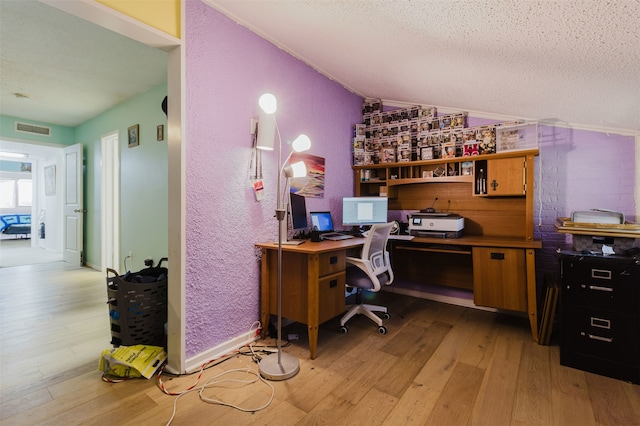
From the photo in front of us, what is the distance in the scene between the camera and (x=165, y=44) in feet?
5.85

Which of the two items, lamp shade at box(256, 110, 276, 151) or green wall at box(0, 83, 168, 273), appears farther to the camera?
green wall at box(0, 83, 168, 273)

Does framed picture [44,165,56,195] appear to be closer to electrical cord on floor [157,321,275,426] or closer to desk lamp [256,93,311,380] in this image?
desk lamp [256,93,311,380]

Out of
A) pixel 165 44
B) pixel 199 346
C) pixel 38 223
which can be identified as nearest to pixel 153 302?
pixel 199 346

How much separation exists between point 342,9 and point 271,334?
8.07 ft

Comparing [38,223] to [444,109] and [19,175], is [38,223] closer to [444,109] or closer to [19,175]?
[19,175]

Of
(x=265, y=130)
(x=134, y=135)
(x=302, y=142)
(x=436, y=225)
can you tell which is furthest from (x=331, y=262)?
(x=134, y=135)

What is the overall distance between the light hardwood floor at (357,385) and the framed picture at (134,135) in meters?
2.11

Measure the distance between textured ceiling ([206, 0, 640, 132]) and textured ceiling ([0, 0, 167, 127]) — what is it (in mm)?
1288

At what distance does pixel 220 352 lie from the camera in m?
2.08

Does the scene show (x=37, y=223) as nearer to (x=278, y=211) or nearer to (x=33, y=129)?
(x=33, y=129)

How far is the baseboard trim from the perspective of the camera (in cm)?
189

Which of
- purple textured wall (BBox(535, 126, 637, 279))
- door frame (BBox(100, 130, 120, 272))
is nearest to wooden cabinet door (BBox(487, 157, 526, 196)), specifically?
purple textured wall (BBox(535, 126, 637, 279))

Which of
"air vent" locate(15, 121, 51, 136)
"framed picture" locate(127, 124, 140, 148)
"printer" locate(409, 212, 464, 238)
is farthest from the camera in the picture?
"air vent" locate(15, 121, 51, 136)

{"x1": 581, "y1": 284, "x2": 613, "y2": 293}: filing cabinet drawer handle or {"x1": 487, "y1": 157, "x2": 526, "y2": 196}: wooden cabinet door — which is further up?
{"x1": 487, "y1": 157, "x2": 526, "y2": 196}: wooden cabinet door
